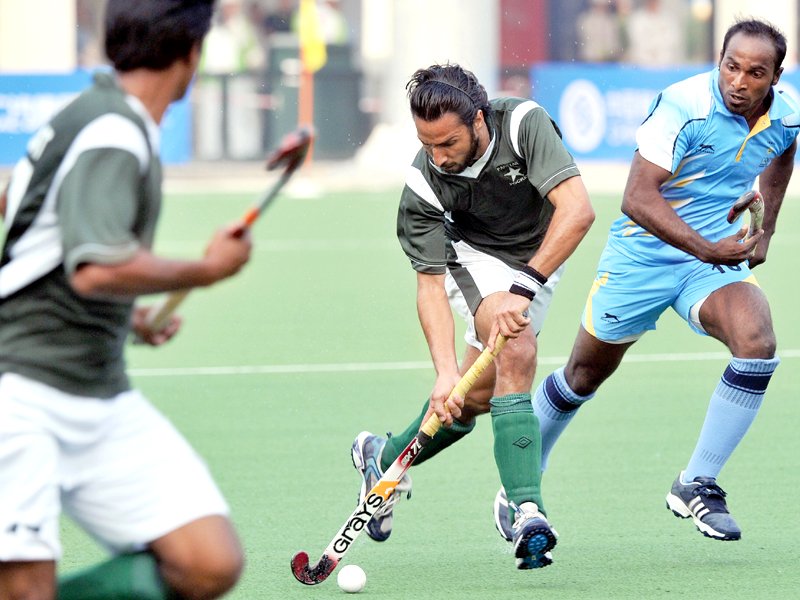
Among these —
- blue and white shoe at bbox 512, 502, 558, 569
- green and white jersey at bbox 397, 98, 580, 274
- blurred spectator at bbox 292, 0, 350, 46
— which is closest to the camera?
blue and white shoe at bbox 512, 502, 558, 569

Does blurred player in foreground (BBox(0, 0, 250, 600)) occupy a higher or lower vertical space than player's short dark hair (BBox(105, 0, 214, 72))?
lower

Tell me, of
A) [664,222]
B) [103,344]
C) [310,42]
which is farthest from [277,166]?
[310,42]

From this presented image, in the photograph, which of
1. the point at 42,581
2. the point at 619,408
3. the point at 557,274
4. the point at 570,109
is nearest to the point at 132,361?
the point at 619,408

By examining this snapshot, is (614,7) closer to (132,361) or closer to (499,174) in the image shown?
(132,361)

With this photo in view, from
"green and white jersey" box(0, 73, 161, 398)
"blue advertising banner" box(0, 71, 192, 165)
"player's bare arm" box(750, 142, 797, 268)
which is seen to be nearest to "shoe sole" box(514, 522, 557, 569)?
"player's bare arm" box(750, 142, 797, 268)

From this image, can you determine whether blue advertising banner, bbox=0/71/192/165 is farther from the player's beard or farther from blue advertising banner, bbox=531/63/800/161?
the player's beard

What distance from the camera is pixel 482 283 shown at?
5.68m

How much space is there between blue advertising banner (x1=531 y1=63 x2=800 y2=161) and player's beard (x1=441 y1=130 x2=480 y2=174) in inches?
584

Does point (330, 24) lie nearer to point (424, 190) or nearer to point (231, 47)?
point (231, 47)

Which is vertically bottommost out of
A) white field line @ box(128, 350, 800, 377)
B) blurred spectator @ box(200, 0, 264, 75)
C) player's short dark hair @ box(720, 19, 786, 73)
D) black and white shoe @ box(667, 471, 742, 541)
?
white field line @ box(128, 350, 800, 377)

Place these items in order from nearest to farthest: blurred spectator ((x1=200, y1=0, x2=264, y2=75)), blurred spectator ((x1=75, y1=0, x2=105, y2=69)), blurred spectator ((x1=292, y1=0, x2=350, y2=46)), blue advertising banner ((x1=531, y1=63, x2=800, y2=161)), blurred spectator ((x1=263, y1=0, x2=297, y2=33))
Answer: blue advertising banner ((x1=531, y1=63, x2=800, y2=161))
blurred spectator ((x1=200, y1=0, x2=264, y2=75))
blurred spectator ((x1=292, y1=0, x2=350, y2=46))
blurred spectator ((x1=75, y1=0, x2=105, y2=69))
blurred spectator ((x1=263, y1=0, x2=297, y2=33))

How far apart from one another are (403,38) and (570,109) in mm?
2593

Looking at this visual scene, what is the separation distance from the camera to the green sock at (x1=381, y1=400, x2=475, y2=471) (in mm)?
5750

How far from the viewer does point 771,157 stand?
5.93 metres
